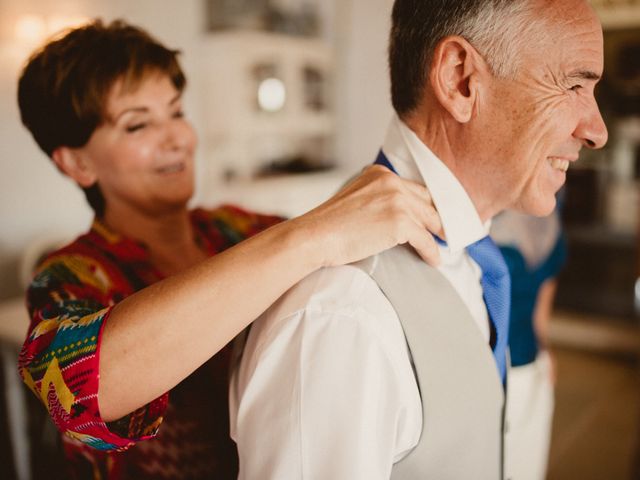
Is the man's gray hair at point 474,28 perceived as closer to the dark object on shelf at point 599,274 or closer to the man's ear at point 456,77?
the man's ear at point 456,77

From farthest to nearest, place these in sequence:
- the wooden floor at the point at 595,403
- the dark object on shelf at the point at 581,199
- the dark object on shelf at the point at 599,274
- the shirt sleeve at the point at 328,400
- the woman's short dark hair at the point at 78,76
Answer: the dark object on shelf at the point at 581,199 → the dark object on shelf at the point at 599,274 → the wooden floor at the point at 595,403 → the woman's short dark hair at the point at 78,76 → the shirt sleeve at the point at 328,400

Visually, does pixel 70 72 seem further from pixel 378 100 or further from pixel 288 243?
pixel 378 100

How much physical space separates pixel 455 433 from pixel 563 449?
2515mm

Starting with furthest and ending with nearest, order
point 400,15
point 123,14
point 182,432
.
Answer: point 123,14 → point 182,432 → point 400,15

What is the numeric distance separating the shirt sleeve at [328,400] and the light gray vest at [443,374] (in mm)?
41

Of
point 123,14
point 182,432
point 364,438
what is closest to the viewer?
point 364,438

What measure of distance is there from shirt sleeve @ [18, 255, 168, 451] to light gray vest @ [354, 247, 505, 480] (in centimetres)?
38

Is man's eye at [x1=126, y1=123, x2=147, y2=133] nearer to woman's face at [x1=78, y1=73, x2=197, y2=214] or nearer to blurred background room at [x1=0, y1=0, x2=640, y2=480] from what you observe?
woman's face at [x1=78, y1=73, x2=197, y2=214]

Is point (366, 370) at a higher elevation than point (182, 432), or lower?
higher

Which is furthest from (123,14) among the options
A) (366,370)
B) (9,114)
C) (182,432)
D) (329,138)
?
(366,370)

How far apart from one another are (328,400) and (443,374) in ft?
0.61

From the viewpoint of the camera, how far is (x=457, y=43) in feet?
2.78

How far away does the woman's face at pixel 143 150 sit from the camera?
129cm

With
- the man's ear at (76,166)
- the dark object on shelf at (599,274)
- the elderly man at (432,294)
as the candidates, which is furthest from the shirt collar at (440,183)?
the dark object on shelf at (599,274)
